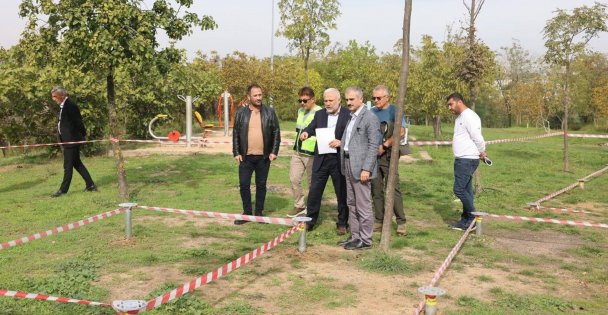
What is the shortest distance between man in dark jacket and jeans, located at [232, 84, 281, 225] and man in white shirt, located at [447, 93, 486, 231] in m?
2.44

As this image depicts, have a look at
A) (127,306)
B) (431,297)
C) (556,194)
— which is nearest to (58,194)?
(127,306)

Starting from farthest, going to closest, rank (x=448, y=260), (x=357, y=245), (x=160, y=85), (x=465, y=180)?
(x=160, y=85)
(x=465, y=180)
(x=357, y=245)
(x=448, y=260)

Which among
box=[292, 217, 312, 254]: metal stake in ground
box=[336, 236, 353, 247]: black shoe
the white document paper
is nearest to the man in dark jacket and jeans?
the white document paper

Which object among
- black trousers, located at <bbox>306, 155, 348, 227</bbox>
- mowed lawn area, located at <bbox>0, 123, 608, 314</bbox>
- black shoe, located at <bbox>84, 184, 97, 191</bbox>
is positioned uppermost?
black trousers, located at <bbox>306, 155, 348, 227</bbox>

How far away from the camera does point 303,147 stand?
7.15 m

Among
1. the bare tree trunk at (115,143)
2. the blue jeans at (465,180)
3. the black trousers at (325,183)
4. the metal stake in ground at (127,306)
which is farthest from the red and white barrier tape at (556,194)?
the metal stake in ground at (127,306)

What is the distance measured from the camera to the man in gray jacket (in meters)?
5.82

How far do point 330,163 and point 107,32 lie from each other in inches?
151

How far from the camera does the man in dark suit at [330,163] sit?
6484 millimetres

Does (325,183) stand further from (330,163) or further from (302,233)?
(302,233)

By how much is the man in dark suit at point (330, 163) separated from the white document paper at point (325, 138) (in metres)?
0.05

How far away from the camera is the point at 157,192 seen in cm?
967

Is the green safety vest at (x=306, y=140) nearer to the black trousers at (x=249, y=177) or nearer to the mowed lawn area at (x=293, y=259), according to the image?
the black trousers at (x=249, y=177)

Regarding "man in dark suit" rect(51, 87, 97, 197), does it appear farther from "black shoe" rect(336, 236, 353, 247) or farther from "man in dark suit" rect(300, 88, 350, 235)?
"black shoe" rect(336, 236, 353, 247)
